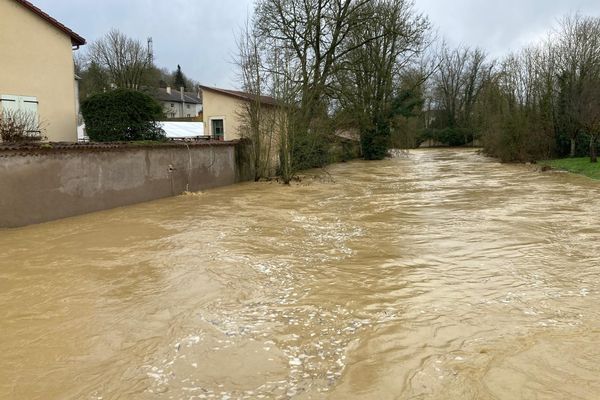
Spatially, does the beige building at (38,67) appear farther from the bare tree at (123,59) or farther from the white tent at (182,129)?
the bare tree at (123,59)

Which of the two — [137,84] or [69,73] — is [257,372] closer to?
[69,73]

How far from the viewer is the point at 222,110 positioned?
27.1m

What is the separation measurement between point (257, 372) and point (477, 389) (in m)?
1.83

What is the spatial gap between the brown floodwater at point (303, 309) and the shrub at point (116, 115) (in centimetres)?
669

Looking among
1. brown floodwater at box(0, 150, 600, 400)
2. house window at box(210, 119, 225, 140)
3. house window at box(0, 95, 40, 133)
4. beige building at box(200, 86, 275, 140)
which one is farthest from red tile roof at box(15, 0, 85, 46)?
brown floodwater at box(0, 150, 600, 400)

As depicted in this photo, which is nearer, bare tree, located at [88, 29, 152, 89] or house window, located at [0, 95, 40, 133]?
house window, located at [0, 95, 40, 133]

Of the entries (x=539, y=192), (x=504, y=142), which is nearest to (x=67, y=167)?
(x=539, y=192)

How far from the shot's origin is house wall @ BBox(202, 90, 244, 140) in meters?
26.5

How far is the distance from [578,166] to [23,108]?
2451 cm

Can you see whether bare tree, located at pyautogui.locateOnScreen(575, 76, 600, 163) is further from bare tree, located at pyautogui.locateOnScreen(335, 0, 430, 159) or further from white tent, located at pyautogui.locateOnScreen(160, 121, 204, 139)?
white tent, located at pyautogui.locateOnScreen(160, 121, 204, 139)

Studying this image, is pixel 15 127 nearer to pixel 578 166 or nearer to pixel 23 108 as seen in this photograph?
pixel 23 108

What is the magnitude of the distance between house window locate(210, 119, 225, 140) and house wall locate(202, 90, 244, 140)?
0.17 metres

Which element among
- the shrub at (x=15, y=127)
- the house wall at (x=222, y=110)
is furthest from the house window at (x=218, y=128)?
the shrub at (x=15, y=127)

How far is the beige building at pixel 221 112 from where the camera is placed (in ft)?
86.7
